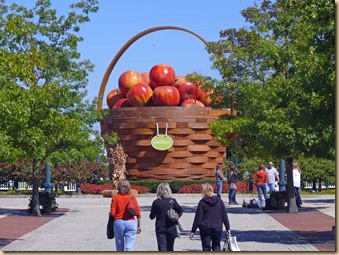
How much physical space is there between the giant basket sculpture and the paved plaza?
19062 mm

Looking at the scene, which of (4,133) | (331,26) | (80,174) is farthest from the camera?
(80,174)

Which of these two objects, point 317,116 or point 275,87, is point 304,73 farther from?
point 275,87

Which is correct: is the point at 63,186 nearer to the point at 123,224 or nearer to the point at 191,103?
the point at 191,103

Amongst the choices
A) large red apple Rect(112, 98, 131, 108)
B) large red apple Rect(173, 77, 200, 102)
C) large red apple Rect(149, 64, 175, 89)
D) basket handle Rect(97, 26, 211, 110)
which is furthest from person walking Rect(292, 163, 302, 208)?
basket handle Rect(97, 26, 211, 110)

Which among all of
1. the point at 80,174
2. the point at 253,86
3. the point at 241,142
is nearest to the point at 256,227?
the point at 253,86

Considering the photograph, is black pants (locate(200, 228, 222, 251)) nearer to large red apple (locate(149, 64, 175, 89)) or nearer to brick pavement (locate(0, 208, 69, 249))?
brick pavement (locate(0, 208, 69, 249))

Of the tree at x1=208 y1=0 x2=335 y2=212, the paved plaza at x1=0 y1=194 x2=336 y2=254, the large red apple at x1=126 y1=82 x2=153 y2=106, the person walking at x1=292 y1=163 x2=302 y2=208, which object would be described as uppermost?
the large red apple at x1=126 y1=82 x2=153 y2=106

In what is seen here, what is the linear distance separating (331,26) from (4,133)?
655 centimetres

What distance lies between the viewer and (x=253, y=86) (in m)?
30.1

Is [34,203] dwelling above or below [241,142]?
below

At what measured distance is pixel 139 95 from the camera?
174 ft

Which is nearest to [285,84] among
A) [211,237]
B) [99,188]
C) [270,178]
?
[270,178]

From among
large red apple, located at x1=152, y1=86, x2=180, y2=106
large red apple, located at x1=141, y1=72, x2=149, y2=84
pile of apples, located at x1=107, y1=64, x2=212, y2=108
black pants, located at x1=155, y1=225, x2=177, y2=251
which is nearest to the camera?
black pants, located at x1=155, y1=225, x2=177, y2=251

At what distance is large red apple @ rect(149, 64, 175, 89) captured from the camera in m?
54.0
